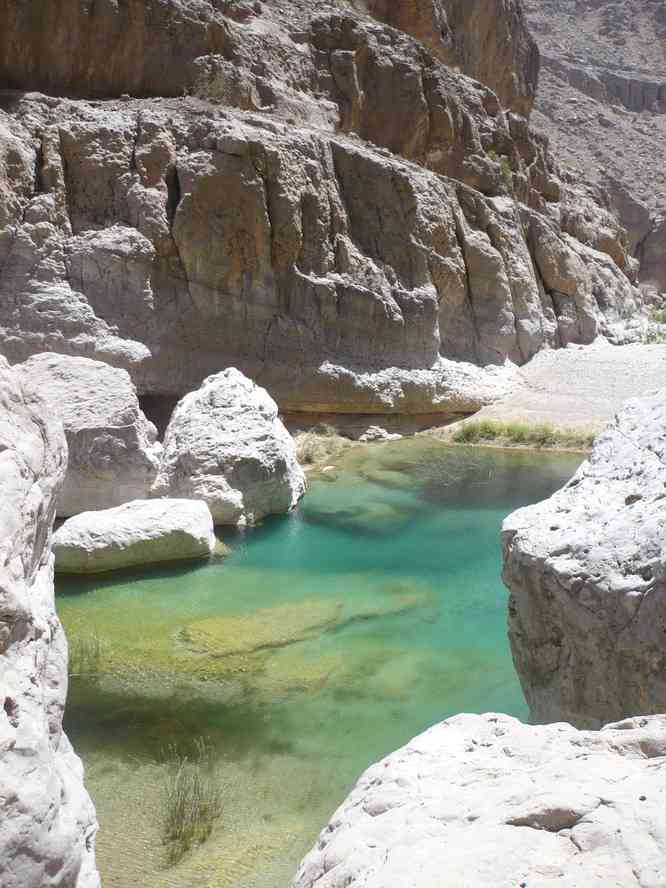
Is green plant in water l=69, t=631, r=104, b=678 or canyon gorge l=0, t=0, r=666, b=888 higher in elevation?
canyon gorge l=0, t=0, r=666, b=888

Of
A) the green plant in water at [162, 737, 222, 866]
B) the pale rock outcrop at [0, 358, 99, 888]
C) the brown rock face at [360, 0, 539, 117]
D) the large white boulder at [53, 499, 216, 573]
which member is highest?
the brown rock face at [360, 0, 539, 117]

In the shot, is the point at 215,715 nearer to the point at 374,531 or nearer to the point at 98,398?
the point at 374,531

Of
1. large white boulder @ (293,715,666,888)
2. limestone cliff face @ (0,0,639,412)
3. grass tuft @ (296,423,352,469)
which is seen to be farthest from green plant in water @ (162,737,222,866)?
limestone cliff face @ (0,0,639,412)

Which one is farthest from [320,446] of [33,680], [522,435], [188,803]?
[33,680]

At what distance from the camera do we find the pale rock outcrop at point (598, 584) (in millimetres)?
3740

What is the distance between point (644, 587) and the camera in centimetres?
370

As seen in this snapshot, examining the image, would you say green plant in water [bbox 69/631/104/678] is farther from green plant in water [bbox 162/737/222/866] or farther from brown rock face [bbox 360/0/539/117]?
brown rock face [bbox 360/0/539/117]

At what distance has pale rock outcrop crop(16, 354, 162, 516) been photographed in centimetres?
1148

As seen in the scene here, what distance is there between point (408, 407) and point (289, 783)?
15.0 metres

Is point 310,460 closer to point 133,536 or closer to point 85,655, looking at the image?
point 133,536

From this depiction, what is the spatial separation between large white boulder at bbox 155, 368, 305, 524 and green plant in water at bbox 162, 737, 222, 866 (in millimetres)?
6280

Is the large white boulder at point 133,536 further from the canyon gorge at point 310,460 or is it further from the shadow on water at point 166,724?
the shadow on water at point 166,724

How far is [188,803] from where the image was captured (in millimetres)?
4965

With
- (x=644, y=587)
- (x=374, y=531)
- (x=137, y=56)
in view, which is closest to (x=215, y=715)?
→ (x=644, y=587)
